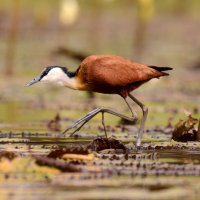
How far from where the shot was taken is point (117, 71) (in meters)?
5.64

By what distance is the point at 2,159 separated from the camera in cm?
386

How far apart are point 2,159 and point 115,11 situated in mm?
38424

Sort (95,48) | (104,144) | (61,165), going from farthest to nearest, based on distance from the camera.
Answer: (95,48), (104,144), (61,165)

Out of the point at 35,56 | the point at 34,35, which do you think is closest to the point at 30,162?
the point at 35,56

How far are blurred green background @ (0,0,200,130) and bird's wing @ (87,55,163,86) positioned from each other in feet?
9.25

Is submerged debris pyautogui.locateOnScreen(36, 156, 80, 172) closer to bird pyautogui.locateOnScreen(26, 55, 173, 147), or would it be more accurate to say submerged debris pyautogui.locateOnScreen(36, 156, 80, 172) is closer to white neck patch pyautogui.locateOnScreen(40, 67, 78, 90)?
bird pyautogui.locateOnScreen(26, 55, 173, 147)

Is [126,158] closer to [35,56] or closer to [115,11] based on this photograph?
[35,56]

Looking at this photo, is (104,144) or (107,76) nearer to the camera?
(104,144)

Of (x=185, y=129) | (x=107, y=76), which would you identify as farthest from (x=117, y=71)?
(x=185, y=129)

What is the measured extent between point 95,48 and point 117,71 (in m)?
19.4

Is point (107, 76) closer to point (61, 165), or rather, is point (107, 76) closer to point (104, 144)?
point (104, 144)

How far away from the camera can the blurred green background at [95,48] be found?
37.9ft

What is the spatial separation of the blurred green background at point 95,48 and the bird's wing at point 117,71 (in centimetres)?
282

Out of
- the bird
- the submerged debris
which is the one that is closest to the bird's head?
A: the bird
